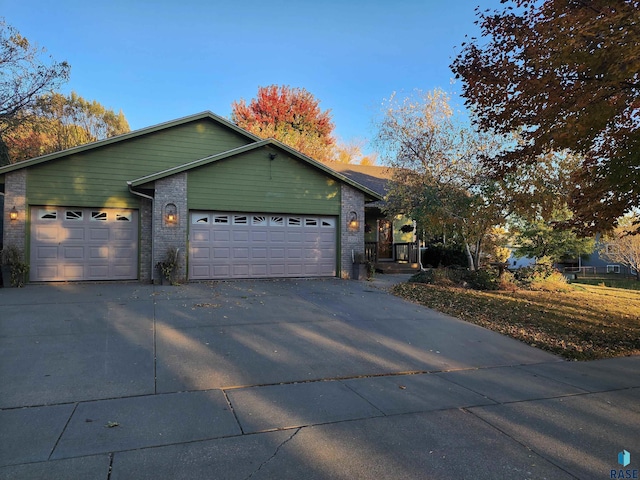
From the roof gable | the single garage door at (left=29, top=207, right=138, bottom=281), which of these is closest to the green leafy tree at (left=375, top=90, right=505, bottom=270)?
the roof gable

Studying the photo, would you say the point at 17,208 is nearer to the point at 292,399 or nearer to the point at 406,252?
the point at 292,399

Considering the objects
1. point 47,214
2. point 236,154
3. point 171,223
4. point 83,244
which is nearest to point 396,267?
point 236,154

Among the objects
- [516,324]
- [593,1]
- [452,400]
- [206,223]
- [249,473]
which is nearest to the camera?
[249,473]

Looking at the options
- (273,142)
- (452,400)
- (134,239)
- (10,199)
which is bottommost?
(452,400)

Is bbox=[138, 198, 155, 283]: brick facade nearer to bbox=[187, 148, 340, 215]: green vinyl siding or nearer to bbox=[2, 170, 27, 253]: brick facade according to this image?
bbox=[187, 148, 340, 215]: green vinyl siding

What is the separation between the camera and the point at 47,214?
12.4m

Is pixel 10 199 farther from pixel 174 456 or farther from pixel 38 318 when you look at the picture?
pixel 174 456

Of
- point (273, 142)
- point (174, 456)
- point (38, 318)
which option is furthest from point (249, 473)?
point (273, 142)

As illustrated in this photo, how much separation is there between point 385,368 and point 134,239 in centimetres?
1022

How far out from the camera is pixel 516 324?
8.55 m

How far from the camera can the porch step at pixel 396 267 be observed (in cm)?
1745

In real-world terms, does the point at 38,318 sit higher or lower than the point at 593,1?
lower

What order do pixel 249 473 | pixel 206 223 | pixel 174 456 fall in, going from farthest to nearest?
pixel 206 223
pixel 174 456
pixel 249 473

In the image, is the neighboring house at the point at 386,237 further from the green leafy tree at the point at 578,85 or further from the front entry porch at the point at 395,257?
the green leafy tree at the point at 578,85
